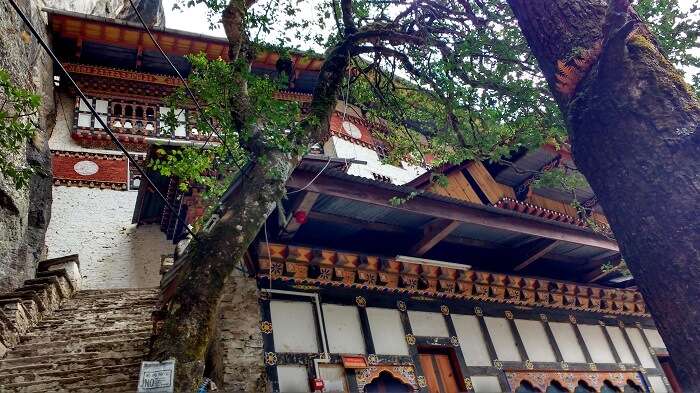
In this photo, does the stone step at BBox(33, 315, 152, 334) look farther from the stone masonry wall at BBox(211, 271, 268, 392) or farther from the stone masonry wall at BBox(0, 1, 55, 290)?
the stone masonry wall at BBox(211, 271, 268, 392)

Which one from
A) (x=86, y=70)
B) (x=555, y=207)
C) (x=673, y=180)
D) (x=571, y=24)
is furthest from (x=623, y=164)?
(x=86, y=70)

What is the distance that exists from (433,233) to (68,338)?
5.43 meters

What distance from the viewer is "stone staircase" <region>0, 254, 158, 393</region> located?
18.7ft

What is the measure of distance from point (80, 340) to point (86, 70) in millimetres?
10797

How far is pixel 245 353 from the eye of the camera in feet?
18.7

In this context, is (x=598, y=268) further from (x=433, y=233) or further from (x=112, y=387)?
(x=112, y=387)

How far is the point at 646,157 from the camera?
2.44m

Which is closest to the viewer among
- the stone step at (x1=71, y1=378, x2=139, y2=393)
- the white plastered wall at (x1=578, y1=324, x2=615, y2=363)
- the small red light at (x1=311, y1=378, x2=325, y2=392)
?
the stone step at (x1=71, y1=378, x2=139, y2=393)

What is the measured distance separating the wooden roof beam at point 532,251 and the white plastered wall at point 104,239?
8.55m

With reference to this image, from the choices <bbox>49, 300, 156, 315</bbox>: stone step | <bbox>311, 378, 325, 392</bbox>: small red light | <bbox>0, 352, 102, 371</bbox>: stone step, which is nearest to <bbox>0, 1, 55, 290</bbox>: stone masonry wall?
<bbox>49, 300, 156, 315</bbox>: stone step

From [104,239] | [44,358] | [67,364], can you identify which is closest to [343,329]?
[67,364]

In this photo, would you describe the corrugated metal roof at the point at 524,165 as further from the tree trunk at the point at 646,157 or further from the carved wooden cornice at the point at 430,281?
the tree trunk at the point at 646,157

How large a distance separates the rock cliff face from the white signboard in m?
6.08

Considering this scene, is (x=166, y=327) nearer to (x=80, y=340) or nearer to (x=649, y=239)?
(x=649, y=239)
